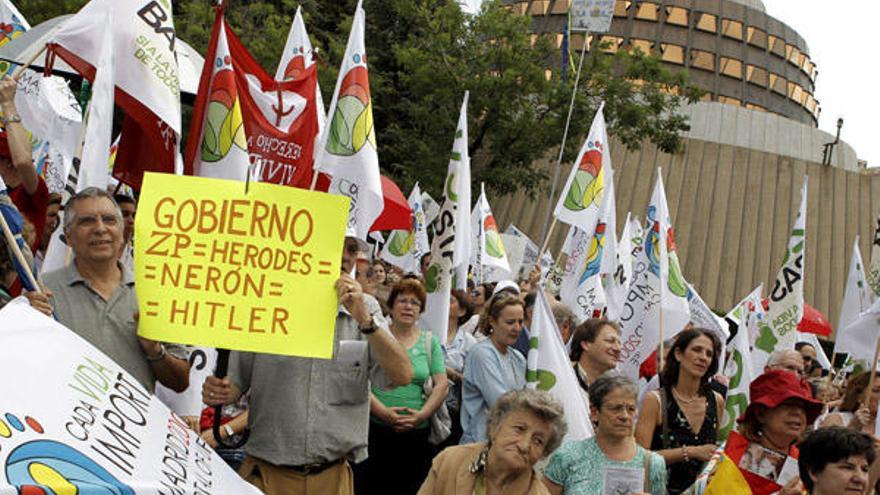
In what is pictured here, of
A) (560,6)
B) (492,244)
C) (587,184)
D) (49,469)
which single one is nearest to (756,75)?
(560,6)

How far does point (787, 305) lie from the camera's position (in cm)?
974

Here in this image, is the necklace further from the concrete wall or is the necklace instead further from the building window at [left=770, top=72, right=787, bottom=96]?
the building window at [left=770, top=72, right=787, bottom=96]

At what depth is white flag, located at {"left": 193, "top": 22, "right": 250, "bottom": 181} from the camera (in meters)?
6.11

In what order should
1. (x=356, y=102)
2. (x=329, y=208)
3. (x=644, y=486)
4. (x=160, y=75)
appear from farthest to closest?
(x=356, y=102) < (x=160, y=75) < (x=644, y=486) < (x=329, y=208)

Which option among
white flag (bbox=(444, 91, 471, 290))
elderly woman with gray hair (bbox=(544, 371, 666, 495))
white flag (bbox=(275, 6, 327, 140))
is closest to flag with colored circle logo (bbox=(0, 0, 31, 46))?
white flag (bbox=(275, 6, 327, 140))

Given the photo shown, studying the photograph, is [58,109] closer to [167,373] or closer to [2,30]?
[2,30]

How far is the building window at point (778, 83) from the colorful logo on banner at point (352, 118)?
213ft

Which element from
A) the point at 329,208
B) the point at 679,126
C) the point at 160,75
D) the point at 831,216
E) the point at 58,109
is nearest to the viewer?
the point at 329,208

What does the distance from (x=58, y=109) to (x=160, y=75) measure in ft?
11.5

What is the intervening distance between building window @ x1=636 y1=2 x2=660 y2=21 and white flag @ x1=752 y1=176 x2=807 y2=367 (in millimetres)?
59147

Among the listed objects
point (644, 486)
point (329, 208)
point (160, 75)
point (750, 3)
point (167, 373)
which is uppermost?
point (750, 3)

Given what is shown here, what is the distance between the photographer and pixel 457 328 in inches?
336

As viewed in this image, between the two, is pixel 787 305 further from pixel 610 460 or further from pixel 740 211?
Answer: pixel 740 211

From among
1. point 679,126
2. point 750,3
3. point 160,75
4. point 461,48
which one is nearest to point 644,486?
point 160,75
